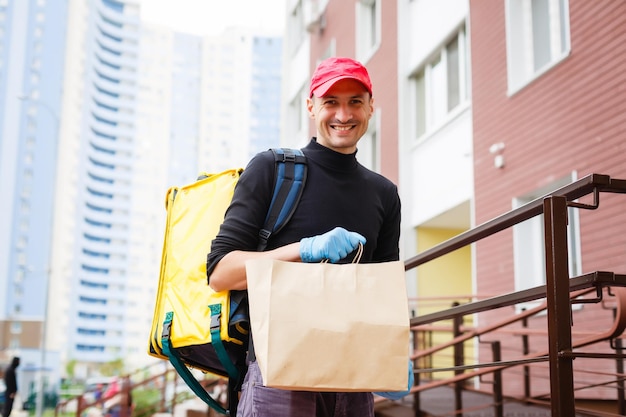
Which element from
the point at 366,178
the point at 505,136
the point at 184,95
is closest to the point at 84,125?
the point at 184,95

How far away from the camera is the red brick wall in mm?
8742

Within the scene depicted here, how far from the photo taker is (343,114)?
2.64 m

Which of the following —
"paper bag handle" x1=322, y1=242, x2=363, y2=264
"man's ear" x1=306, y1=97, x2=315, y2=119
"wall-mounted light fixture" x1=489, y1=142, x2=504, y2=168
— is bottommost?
"paper bag handle" x1=322, y1=242, x2=363, y2=264

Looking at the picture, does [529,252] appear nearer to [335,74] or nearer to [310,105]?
[310,105]

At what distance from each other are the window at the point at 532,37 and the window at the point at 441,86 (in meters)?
1.87

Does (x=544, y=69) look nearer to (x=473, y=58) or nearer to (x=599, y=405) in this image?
(x=473, y=58)

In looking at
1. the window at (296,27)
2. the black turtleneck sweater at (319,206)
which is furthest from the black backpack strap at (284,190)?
the window at (296,27)

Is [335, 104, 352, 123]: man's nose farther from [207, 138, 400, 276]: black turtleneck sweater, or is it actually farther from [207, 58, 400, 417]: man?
[207, 138, 400, 276]: black turtleneck sweater

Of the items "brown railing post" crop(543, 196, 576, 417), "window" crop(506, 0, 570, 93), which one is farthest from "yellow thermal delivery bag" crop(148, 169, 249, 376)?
"window" crop(506, 0, 570, 93)

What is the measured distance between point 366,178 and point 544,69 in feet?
25.9

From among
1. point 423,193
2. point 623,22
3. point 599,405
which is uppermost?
point 623,22

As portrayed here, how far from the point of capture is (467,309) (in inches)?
166

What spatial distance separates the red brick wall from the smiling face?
255 inches

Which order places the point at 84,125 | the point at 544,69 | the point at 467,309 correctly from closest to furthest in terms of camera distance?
the point at 467,309 < the point at 544,69 < the point at 84,125
